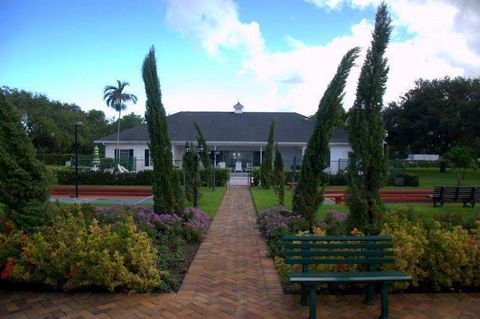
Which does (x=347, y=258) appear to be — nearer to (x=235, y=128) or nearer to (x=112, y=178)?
(x=112, y=178)

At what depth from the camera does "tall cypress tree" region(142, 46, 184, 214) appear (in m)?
9.15

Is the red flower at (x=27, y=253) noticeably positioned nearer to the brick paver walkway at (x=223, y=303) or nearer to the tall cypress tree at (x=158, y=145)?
the brick paver walkway at (x=223, y=303)

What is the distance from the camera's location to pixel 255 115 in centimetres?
3728

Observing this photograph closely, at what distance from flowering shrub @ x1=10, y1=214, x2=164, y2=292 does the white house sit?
24.8 metres

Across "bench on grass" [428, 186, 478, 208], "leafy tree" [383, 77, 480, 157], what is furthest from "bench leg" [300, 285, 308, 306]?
"leafy tree" [383, 77, 480, 157]

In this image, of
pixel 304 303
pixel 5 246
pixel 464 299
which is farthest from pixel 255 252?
pixel 5 246

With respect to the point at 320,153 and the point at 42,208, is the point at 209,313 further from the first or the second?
the point at 320,153

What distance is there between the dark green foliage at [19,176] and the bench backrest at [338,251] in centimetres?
391

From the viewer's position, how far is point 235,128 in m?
34.7

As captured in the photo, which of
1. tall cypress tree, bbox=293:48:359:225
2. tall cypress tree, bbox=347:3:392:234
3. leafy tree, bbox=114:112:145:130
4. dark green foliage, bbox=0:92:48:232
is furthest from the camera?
leafy tree, bbox=114:112:145:130

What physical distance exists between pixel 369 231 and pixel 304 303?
1.95 meters

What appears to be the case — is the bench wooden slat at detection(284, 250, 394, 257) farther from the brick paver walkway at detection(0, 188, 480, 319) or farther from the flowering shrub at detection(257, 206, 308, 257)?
the flowering shrub at detection(257, 206, 308, 257)

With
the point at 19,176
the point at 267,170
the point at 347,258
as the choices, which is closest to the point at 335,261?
the point at 347,258

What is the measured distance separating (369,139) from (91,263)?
448cm
